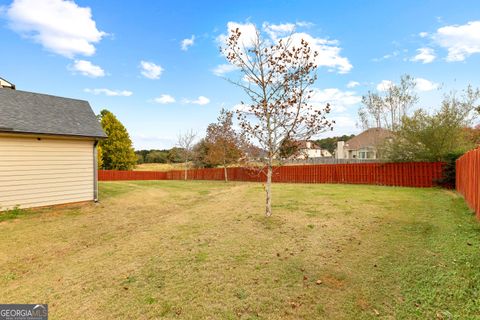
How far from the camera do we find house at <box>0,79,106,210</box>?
27.1 ft

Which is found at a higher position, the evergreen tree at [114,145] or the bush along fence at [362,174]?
the evergreen tree at [114,145]

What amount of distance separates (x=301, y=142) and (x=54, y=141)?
27.5 ft

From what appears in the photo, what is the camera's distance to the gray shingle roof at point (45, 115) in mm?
8656

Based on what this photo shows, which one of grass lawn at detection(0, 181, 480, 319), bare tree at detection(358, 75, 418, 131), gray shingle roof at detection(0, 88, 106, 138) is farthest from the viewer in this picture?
bare tree at detection(358, 75, 418, 131)

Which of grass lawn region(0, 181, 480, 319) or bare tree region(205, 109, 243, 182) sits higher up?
bare tree region(205, 109, 243, 182)

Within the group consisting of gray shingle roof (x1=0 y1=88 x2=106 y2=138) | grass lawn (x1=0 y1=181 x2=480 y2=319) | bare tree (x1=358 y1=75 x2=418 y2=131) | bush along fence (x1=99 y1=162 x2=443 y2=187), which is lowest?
grass lawn (x1=0 y1=181 x2=480 y2=319)

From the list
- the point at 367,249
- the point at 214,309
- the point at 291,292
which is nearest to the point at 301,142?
the point at 367,249

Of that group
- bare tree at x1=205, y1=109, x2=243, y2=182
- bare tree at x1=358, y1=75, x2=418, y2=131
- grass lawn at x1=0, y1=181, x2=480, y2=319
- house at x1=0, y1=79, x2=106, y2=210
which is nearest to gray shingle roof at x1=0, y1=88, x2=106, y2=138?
house at x1=0, y1=79, x2=106, y2=210

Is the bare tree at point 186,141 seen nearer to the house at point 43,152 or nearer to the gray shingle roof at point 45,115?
the gray shingle roof at point 45,115

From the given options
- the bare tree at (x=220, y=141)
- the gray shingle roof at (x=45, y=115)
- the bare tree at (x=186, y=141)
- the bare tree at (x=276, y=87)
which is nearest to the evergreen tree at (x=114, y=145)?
the bare tree at (x=186, y=141)

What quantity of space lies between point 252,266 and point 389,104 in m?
19.7

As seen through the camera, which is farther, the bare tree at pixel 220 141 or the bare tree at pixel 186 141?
the bare tree at pixel 186 141

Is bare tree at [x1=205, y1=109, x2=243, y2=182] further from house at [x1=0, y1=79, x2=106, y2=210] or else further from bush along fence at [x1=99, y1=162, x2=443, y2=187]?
house at [x1=0, y1=79, x2=106, y2=210]

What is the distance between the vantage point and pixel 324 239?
17.0 feet
